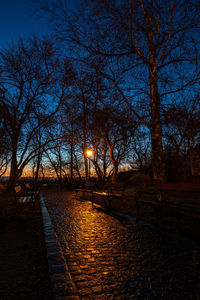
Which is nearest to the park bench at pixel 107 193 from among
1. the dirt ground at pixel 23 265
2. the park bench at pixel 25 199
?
the park bench at pixel 25 199

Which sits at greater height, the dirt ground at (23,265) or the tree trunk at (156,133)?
the tree trunk at (156,133)

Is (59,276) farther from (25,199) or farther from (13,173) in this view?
(13,173)

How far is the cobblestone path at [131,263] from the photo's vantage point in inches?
91.7

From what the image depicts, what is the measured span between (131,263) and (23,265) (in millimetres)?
1653

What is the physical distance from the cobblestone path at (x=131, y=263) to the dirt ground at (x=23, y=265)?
16.0 inches

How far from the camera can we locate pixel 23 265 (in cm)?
317

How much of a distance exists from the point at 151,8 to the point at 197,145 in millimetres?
23122

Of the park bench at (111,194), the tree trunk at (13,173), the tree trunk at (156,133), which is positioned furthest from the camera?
the tree trunk at (13,173)

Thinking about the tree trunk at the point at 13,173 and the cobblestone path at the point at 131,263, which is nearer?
the cobblestone path at the point at 131,263

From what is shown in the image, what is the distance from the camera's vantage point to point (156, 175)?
667cm

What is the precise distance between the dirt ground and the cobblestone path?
0.41 meters

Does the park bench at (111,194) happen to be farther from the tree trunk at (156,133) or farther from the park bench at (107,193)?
the tree trunk at (156,133)

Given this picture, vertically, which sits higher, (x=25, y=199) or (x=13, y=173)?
(x=13, y=173)

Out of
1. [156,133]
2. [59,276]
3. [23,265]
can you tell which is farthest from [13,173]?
[59,276]
